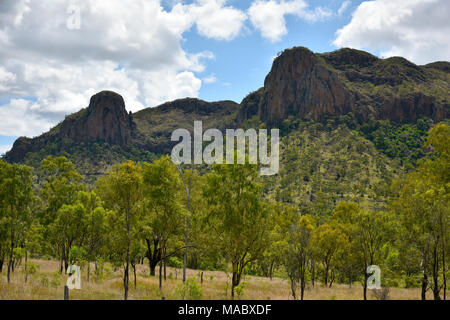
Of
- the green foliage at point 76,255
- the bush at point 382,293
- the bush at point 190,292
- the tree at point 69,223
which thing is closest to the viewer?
the bush at point 190,292

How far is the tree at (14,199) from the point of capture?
718 inches

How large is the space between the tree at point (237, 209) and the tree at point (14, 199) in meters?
12.3

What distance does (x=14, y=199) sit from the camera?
60.9 ft

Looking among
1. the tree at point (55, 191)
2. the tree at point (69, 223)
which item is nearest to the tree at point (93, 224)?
the tree at point (69, 223)

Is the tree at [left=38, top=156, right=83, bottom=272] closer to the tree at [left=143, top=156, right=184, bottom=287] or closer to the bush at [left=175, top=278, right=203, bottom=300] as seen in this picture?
the tree at [left=143, top=156, right=184, bottom=287]

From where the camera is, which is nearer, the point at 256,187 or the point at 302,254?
the point at 256,187

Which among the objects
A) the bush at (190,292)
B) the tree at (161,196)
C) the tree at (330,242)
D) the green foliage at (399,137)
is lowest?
the tree at (330,242)

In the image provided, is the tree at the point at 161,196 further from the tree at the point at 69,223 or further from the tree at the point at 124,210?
the tree at the point at 69,223

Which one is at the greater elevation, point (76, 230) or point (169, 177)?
point (169, 177)

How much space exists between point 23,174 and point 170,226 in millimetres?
10912

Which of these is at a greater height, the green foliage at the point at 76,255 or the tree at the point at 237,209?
the tree at the point at 237,209
